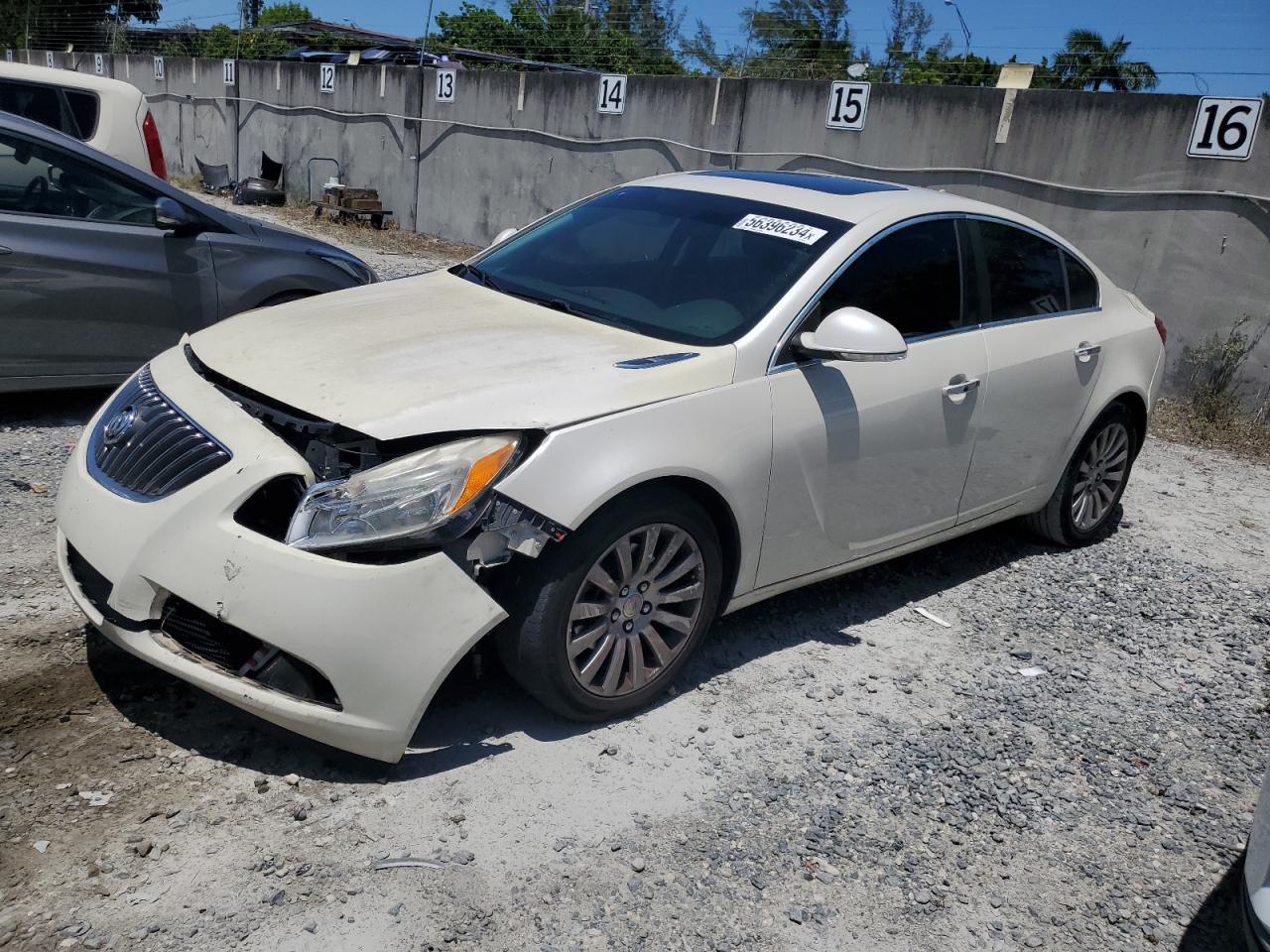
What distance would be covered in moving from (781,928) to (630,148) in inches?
488

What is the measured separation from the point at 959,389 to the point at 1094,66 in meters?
11.3

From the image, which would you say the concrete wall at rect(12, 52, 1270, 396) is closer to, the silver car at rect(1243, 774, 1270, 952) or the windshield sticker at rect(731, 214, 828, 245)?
the windshield sticker at rect(731, 214, 828, 245)

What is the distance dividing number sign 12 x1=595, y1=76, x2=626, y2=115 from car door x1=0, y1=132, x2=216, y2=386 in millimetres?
8960

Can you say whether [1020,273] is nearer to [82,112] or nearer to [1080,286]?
[1080,286]

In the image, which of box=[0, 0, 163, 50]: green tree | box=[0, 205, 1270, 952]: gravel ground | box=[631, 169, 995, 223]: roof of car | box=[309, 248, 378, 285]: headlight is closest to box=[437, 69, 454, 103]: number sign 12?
box=[309, 248, 378, 285]: headlight

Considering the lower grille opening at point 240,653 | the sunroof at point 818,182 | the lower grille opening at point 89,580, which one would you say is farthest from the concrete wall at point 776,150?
the lower grille opening at point 89,580

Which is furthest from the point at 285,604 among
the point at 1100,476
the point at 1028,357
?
the point at 1100,476

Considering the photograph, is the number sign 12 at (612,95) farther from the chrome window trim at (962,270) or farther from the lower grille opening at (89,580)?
the lower grille opening at (89,580)

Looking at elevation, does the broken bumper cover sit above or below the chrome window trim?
below

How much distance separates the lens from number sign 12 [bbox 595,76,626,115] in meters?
14.0

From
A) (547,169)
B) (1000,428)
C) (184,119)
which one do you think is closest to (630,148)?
(547,169)

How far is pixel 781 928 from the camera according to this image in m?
2.84

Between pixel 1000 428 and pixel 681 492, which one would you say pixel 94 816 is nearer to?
pixel 681 492

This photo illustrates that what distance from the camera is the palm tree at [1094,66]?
12.2 metres
